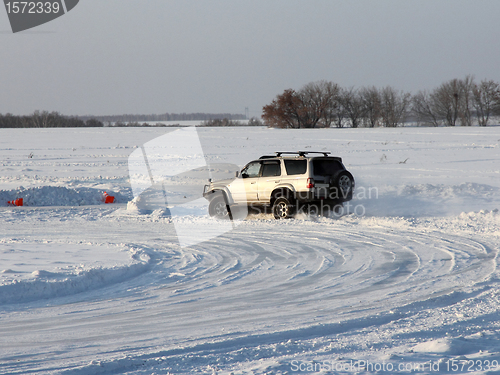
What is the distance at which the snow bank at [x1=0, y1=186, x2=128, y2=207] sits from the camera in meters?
18.5

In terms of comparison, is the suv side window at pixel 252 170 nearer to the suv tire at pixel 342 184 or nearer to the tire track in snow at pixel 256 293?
the suv tire at pixel 342 184

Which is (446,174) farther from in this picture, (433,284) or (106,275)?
(106,275)

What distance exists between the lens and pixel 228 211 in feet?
50.3

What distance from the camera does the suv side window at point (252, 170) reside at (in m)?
15.1

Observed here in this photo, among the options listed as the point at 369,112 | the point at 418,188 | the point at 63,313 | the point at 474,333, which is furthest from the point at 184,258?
the point at 369,112

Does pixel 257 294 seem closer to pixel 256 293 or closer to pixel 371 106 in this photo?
pixel 256 293

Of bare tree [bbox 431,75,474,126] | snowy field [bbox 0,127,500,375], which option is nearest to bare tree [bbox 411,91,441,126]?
bare tree [bbox 431,75,474,126]

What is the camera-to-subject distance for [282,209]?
14.6 meters

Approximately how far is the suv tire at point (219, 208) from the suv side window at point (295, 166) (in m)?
2.24

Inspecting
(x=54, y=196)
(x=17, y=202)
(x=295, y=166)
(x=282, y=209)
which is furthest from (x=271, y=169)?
(x=17, y=202)

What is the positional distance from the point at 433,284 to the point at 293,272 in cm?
216

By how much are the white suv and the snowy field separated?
0.58 meters

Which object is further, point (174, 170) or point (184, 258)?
point (174, 170)

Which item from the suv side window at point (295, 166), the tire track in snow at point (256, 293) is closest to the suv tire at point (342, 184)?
the suv side window at point (295, 166)
